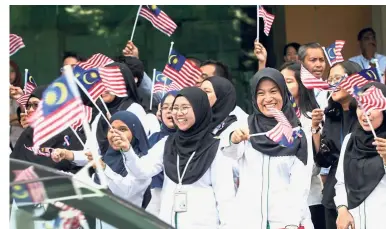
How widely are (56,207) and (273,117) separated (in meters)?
2.84

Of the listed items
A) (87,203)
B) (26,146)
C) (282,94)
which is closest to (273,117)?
(282,94)

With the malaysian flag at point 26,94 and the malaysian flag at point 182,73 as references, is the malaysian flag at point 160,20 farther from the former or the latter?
the malaysian flag at point 26,94

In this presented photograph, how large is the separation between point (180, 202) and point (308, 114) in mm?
1535

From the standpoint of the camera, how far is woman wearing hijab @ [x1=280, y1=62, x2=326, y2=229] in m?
7.17

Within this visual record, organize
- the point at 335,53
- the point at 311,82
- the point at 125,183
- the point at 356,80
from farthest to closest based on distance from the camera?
the point at 335,53 < the point at 311,82 < the point at 356,80 < the point at 125,183

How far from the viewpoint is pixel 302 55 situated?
830cm

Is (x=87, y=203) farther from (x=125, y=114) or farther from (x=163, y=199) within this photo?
(x=125, y=114)

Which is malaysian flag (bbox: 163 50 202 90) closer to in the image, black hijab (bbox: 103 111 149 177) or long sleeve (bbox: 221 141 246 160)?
black hijab (bbox: 103 111 149 177)

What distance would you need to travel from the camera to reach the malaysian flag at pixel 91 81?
7.49 metres

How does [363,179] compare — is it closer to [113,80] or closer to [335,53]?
[335,53]

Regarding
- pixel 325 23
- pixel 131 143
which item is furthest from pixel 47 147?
pixel 325 23

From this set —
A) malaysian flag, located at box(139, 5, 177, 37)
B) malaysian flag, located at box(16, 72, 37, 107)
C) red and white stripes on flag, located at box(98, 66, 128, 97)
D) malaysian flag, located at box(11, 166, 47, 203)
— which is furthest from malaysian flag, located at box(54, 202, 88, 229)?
malaysian flag, located at box(139, 5, 177, 37)

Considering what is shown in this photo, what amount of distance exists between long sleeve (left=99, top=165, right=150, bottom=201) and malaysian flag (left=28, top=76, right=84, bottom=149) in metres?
1.84

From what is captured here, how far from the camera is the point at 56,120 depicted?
183 inches
